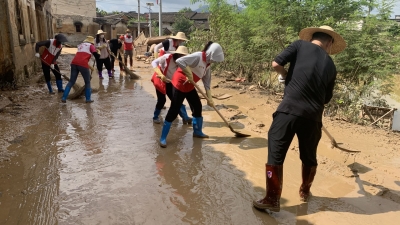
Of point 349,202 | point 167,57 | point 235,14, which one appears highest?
point 235,14

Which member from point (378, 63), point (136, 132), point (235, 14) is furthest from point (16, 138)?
point (235, 14)

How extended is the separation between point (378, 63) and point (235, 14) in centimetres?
513

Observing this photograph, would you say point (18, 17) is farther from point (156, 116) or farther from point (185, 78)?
point (185, 78)

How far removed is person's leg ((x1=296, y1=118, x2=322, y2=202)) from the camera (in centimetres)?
260

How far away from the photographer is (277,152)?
2619 mm

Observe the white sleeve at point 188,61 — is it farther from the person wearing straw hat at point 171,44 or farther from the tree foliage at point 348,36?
the tree foliage at point 348,36

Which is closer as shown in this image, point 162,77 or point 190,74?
point 190,74

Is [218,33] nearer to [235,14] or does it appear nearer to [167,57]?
[235,14]

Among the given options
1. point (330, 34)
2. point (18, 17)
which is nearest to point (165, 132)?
point (330, 34)

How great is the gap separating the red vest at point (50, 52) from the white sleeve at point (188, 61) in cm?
443

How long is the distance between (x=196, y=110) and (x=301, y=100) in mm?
2182

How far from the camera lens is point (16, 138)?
14.1 feet

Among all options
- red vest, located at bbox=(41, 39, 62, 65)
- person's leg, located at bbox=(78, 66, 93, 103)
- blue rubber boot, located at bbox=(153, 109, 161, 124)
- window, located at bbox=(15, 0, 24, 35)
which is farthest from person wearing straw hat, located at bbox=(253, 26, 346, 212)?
window, located at bbox=(15, 0, 24, 35)

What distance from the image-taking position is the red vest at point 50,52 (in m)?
6.93
